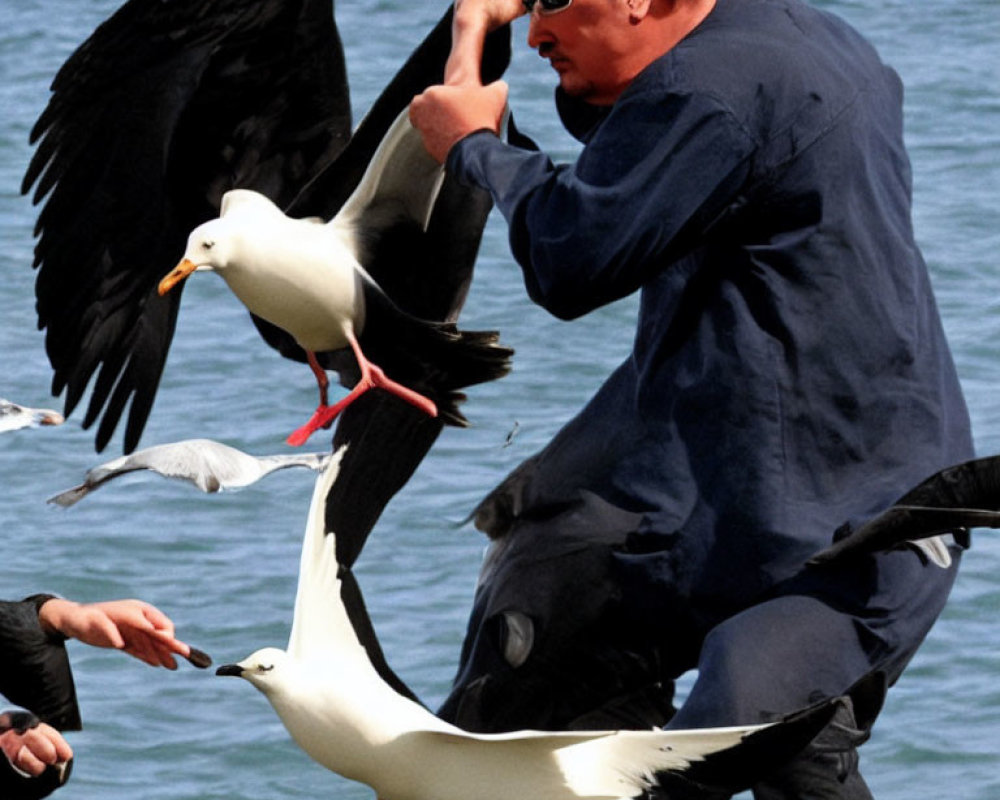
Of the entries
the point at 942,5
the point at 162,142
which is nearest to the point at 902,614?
the point at 162,142

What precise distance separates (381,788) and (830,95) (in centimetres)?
75

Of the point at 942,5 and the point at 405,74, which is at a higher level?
the point at 405,74

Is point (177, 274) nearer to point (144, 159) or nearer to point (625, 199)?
point (144, 159)

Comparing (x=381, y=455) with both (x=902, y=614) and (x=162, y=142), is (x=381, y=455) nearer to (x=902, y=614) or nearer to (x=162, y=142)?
(x=162, y=142)

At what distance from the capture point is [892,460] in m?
2.35

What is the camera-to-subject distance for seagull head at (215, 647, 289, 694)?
2.44 metres

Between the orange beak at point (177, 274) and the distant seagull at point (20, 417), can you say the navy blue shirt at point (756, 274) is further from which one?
the distant seagull at point (20, 417)

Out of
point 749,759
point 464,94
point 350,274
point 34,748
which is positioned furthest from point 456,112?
point 34,748

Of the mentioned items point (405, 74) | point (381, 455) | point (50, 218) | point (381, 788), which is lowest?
point (381, 788)

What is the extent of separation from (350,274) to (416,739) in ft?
1.48

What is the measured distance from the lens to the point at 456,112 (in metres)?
2.37

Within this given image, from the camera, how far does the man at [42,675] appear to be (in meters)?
2.46

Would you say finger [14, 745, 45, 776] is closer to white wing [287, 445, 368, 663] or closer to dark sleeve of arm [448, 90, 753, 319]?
white wing [287, 445, 368, 663]

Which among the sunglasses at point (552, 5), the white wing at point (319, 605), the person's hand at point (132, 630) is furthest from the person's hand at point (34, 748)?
the sunglasses at point (552, 5)
